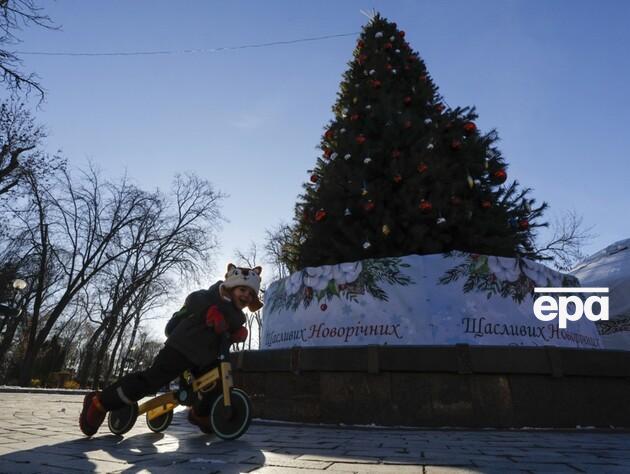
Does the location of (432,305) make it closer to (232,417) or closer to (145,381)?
(232,417)

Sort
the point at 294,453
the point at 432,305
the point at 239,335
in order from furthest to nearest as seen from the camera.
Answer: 1. the point at 432,305
2. the point at 239,335
3. the point at 294,453

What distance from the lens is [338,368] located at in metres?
5.48

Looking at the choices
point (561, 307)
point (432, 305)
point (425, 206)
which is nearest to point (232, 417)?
point (432, 305)

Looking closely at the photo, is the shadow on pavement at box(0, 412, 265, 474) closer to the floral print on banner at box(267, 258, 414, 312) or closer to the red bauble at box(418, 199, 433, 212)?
the floral print on banner at box(267, 258, 414, 312)

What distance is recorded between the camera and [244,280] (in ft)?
13.6

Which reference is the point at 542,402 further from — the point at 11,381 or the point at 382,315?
the point at 11,381

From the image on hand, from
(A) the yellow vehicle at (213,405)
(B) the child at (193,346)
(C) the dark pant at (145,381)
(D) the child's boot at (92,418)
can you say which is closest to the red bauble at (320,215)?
(B) the child at (193,346)

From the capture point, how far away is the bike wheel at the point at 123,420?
12.3 feet

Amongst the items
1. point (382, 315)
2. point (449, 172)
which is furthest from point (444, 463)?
point (449, 172)

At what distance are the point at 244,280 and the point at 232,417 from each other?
1177 millimetres

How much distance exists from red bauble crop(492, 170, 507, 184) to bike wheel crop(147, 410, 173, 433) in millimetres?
6371

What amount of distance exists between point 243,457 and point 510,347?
12.2 ft

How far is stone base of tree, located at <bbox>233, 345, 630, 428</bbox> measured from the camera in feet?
16.8

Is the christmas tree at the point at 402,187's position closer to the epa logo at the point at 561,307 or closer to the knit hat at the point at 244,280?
the epa logo at the point at 561,307
